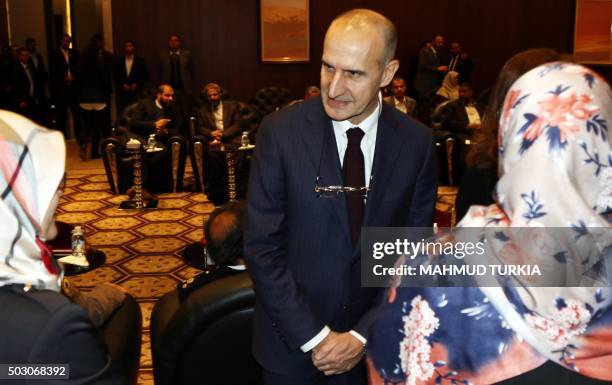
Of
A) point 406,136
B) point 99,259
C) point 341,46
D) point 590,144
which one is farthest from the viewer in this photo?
point 99,259

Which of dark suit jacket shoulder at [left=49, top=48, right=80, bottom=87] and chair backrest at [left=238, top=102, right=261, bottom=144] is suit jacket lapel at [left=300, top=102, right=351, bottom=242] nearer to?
chair backrest at [left=238, top=102, right=261, bottom=144]

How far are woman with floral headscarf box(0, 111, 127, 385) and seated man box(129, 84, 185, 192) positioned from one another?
7141mm

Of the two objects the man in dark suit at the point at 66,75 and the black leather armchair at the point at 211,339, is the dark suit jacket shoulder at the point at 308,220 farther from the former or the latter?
the man in dark suit at the point at 66,75

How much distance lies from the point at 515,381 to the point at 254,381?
1.38 meters

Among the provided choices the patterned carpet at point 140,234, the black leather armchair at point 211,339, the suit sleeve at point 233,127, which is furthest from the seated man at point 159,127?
the black leather armchair at point 211,339

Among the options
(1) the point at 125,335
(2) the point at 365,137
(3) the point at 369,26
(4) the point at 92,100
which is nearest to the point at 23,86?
(4) the point at 92,100

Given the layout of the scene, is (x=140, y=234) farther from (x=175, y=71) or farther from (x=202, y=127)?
(x=175, y=71)

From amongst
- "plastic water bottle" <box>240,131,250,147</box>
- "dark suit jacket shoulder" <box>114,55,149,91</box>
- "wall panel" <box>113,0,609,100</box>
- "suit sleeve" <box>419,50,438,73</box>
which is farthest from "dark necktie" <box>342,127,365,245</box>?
"suit sleeve" <box>419,50,438,73</box>

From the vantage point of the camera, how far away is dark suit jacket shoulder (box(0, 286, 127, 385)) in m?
1.28

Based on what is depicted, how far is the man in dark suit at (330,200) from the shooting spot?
1.95 m

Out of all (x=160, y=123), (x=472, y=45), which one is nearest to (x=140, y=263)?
(x=160, y=123)

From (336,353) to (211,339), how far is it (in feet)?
1.83

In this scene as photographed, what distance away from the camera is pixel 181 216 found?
753 cm

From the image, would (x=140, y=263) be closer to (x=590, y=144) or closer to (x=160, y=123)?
(x=160, y=123)
